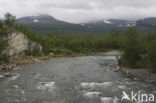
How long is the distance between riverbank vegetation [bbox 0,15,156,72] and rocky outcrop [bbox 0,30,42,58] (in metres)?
9.24

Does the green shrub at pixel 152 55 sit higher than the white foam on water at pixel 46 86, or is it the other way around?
the green shrub at pixel 152 55

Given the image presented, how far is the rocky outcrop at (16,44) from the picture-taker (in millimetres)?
54525

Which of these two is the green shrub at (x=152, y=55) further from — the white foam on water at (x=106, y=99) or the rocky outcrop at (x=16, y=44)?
the rocky outcrop at (x=16, y=44)

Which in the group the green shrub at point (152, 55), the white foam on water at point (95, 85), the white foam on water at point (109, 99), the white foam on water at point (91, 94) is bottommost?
the white foam on water at point (95, 85)

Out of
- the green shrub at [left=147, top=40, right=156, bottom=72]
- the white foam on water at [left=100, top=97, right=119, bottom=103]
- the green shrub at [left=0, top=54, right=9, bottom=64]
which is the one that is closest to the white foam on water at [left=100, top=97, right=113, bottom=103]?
the white foam on water at [left=100, top=97, right=119, bottom=103]

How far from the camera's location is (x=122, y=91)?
72.9ft

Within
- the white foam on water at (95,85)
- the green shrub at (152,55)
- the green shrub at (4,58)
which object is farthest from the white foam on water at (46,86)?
the green shrub at (4,58)

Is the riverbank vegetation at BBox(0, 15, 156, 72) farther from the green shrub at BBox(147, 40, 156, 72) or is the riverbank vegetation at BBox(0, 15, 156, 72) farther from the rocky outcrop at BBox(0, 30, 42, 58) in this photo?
the rocky outcrop at BBox(0, 30, 42, 58)

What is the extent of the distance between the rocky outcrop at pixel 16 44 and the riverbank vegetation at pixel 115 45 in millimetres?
9237

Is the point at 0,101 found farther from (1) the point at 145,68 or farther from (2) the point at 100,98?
(1) the point at 145,68

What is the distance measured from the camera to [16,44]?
59.8 m

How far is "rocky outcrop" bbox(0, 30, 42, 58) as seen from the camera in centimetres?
5453

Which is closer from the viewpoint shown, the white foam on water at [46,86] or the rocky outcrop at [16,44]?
the white foam on water at [46,86]

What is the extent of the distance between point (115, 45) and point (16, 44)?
214 feet
